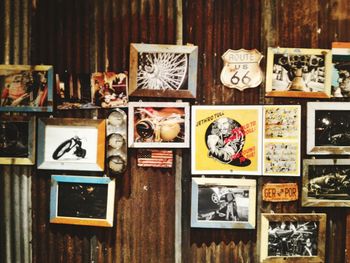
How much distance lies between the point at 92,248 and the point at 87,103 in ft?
3.30

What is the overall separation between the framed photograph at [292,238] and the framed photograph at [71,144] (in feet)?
4.02

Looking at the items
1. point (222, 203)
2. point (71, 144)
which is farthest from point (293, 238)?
point (71, 144)

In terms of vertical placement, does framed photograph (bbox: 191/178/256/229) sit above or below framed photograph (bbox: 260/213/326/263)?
above

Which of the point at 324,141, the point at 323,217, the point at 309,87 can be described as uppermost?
the point at 309,87

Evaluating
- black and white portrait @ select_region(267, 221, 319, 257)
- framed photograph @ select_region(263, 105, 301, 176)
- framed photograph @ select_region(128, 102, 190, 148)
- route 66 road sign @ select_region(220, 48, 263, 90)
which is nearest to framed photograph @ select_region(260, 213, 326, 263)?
black and white portrait @ select_region(267, 221, 319, 257)

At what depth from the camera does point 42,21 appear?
81.4 inches

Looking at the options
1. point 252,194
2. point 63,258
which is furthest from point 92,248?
point 252,194

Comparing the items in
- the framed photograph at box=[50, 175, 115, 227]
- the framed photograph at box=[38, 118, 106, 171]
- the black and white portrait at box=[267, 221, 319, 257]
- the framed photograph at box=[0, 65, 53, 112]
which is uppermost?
the framed photograph at box=[0, 65, 53, 112]

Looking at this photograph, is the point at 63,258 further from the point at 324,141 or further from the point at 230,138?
the point at 324,141

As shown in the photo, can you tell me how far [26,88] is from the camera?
207 centimetres

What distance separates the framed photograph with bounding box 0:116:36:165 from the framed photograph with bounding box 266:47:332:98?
165cm

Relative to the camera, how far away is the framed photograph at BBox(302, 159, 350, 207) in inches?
81.4

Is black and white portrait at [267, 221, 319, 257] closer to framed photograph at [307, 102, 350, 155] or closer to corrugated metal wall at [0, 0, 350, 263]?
corrugated metal wall at [0, 0, 350, 263]

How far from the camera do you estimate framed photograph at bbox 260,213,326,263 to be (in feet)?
6.82
